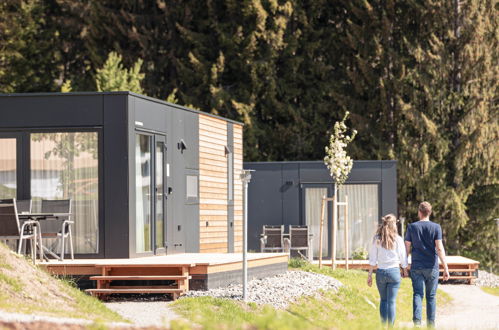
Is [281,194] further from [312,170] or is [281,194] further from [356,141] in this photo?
[356,141]

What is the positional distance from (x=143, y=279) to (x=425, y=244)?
4.10 metres

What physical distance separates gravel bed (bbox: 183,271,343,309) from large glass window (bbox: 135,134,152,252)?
180 centimetres

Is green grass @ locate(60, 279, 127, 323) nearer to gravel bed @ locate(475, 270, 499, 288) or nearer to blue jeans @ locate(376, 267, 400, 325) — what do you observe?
blue jeans @ locate(376, 267, 400, 325)

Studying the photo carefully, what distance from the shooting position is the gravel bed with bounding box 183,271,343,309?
13328 mm

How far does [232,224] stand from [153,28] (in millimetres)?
15908

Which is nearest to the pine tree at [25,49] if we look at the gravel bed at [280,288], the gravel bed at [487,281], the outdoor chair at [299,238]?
the outdoor chair at [299,238]

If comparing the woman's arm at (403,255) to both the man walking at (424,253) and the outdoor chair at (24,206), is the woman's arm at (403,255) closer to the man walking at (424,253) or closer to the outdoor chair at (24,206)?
the man walking at (424,253)

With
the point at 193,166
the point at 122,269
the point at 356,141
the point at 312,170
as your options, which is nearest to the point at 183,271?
the point at 122,269

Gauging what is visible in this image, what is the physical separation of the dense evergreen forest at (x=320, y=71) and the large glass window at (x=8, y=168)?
13477 mm

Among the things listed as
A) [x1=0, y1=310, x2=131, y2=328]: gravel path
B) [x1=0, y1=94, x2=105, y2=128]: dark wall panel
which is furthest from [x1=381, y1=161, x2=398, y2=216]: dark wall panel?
[x1=0, y1=310, x2=131, y2=328]: gravel path

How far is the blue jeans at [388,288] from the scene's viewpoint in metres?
11.0

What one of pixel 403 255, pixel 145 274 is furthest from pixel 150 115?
pixel 403 255

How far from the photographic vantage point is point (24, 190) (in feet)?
51.1

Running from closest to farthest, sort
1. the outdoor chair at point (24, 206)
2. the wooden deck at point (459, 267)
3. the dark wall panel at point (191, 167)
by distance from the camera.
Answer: the outdoor chair at point (24, 206)
the dark wall panel at point (191, 167)
the wooden deck at point (459, 267)
